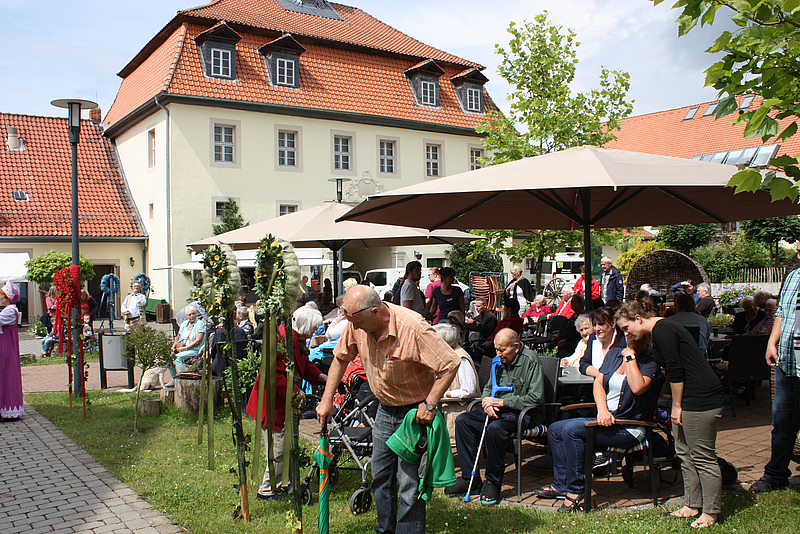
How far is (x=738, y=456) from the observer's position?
557 cm

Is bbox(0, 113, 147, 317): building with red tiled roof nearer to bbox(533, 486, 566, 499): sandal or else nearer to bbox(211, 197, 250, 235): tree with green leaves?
bbox(211, 197, 250, 235): tree with green leaves

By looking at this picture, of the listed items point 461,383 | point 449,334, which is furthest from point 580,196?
point 461,383

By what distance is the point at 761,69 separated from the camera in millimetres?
3492

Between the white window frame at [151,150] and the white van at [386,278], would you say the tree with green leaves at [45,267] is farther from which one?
the white van at [386,278]

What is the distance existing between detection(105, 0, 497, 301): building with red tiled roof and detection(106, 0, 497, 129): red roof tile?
0.06 metres

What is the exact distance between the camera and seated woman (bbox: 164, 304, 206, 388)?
29.9 feet

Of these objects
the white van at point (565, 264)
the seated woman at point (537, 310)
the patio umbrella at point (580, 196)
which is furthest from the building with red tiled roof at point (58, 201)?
the patio umbrella at point (580, 196)

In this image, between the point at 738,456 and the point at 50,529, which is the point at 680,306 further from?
the point at 50,529

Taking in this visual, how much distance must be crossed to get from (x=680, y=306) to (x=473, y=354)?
319cm

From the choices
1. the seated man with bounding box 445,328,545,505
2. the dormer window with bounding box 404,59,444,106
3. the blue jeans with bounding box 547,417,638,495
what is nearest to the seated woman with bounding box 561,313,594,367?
the seated man with bounding box 445,328,545,505

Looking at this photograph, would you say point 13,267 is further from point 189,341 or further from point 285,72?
point 189,341

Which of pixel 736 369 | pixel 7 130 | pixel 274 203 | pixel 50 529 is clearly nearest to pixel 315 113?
pixel 274 203

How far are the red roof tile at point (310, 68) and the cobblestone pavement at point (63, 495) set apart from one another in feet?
58.6

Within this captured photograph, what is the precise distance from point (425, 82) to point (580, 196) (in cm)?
2209
